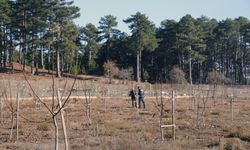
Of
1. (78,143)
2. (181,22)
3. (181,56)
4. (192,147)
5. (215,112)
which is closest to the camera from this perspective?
(192,147)

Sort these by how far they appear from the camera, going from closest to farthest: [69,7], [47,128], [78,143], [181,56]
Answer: [78,143], [47,128], [69,7], [181,56]

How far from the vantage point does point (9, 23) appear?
55094mm

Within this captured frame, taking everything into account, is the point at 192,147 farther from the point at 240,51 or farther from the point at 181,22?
the point at 240,51

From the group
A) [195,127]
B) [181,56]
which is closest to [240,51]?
[181,56]

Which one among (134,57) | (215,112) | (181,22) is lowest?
(215,112)

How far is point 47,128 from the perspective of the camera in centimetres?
1573

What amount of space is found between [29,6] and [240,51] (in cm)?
4016

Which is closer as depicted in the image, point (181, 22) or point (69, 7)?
point (69, 7)

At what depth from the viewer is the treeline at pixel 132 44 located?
53.0 metres

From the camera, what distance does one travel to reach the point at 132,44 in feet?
205

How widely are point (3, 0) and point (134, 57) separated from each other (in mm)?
25122

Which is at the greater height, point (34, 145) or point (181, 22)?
point (181, 22)

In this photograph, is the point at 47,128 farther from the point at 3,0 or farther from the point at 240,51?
the point at 240,51

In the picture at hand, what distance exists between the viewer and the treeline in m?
53.0
